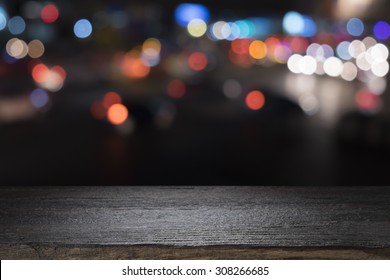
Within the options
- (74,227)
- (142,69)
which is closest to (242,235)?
(74,227)

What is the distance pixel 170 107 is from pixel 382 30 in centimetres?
1078

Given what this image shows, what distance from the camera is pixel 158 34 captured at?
4997 cm

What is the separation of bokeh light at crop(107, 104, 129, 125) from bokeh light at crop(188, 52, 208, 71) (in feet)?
59.8

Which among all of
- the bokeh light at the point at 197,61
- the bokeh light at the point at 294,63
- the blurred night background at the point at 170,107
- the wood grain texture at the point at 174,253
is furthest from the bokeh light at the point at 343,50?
the wood grain texture at the point at 174,253

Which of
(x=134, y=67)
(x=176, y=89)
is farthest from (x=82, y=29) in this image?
(x=176, y=89)

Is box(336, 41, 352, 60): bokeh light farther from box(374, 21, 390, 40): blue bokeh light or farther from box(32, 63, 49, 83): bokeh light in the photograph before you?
box(374, 21, 390, 40): blue bokeh light

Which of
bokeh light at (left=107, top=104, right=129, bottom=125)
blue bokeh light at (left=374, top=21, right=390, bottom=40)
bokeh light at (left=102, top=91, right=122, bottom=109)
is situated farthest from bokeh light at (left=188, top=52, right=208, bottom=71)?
blue bokeh light at (left=374, top=21, right=390, bottom=40)

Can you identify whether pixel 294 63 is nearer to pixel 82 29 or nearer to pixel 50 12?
pixel 82 29

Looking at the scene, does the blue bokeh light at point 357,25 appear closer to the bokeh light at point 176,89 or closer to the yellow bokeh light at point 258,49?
the bokeh light at point 176,89

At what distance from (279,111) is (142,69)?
14.0 metres

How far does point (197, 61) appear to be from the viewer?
41.3m

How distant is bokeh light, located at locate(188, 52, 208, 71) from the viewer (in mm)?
39938

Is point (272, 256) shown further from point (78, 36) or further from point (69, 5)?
point (78, 36)

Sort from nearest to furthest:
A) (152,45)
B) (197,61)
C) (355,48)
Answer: (197,61) → (152,45) → (355,48)
